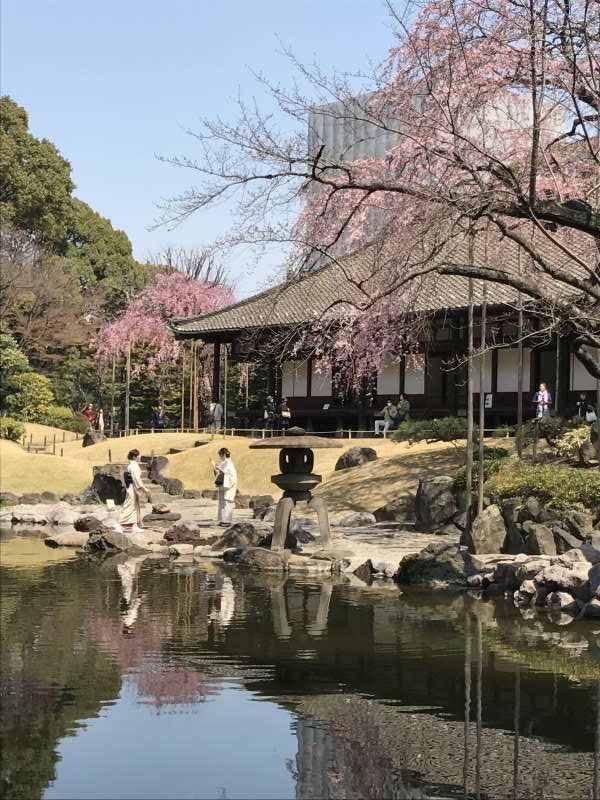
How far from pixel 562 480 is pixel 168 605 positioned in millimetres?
7939

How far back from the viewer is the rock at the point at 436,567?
1628 centimetres

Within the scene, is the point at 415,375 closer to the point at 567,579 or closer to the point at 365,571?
the point at 365,571

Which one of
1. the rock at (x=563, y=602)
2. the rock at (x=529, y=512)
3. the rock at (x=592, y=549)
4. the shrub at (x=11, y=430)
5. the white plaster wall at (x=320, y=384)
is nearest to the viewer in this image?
the rock at (x=563, y=602)

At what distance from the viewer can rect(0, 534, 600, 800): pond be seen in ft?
22.2

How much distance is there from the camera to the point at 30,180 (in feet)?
193

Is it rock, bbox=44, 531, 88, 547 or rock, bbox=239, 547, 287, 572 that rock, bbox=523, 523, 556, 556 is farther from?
rock, bbox=44, 531, 88, 547

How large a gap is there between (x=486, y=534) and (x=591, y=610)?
4423mm

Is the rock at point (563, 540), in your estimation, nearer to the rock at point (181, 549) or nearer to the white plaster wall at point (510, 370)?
the rock at point (181, 549)

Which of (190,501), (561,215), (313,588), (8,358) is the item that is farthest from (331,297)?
(561,215)

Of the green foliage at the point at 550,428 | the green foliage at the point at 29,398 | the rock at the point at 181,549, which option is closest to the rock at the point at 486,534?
the rock at the point at 181,549

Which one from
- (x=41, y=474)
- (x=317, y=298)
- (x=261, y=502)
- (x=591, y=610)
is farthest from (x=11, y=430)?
(x=591, y=610)

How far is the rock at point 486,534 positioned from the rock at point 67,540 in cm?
754

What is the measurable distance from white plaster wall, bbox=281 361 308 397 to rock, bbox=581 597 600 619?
89.4 ft

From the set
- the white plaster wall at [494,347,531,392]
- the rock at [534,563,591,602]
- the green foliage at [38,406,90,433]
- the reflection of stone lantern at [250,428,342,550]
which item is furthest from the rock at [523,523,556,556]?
the green foliage at [38,406,90,433]
